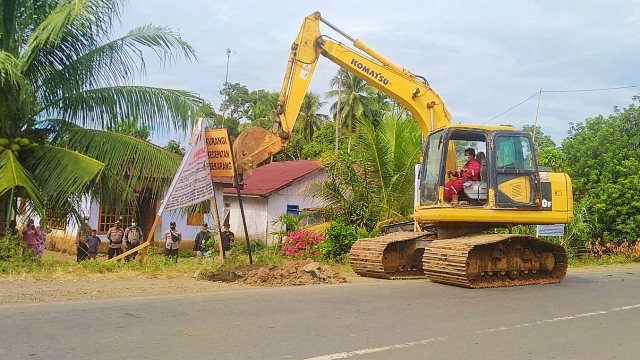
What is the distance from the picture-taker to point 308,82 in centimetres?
1251

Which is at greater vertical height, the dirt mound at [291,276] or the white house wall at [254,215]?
the white house wall at [254,215]

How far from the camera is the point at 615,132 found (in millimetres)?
20766

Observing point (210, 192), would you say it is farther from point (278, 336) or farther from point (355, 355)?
point (355, 355)

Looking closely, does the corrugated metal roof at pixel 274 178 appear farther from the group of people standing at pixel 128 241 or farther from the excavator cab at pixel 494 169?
the excavator cab at pixel 494 169

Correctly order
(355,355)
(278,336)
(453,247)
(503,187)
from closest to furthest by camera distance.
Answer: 1. (355,355)
2. (278,336)
3. (453,247)
4. (503,187)

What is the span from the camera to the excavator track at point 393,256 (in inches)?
461

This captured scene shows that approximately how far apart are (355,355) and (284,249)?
1083 cm

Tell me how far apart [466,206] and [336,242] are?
5079 millimetres

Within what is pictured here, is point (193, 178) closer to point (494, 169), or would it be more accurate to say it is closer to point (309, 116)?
point (494, 169)

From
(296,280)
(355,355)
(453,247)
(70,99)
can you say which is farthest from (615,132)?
(355,355)

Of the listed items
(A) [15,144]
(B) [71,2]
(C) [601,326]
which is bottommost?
(C) [601,326]

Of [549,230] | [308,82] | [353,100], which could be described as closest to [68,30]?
[308,82]

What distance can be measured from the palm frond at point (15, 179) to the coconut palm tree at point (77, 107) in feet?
0.50

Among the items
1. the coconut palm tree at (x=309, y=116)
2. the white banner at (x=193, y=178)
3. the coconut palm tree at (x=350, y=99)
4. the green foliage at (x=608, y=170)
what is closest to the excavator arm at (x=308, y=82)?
the white banner at (x=193, y=178)
